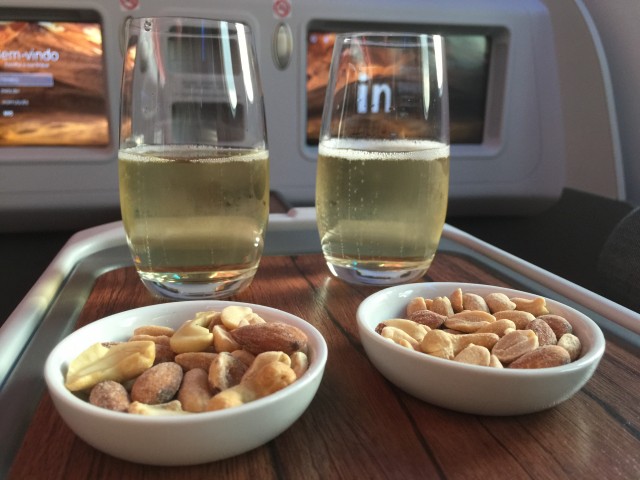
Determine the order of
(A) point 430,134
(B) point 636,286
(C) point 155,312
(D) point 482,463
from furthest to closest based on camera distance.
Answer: (B) point 636,286, (A) point 430,134, (C) point 155,312, (D) point 482,463

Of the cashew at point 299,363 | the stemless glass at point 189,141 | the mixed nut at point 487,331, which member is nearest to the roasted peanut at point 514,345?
the mixed nut at point 487,331

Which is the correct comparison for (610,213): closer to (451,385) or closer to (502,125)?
(502,125)

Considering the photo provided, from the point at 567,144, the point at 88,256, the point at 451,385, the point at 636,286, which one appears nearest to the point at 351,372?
the point at 451,385

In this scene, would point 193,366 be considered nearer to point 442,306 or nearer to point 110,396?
point 110,396

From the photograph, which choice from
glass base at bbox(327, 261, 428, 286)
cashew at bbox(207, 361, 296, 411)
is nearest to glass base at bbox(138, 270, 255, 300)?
glass base at bbox(327, 261, 428, 286)

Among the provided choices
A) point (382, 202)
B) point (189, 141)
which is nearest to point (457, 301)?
point (382, 202)

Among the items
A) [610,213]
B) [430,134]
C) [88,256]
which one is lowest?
[610,213]
